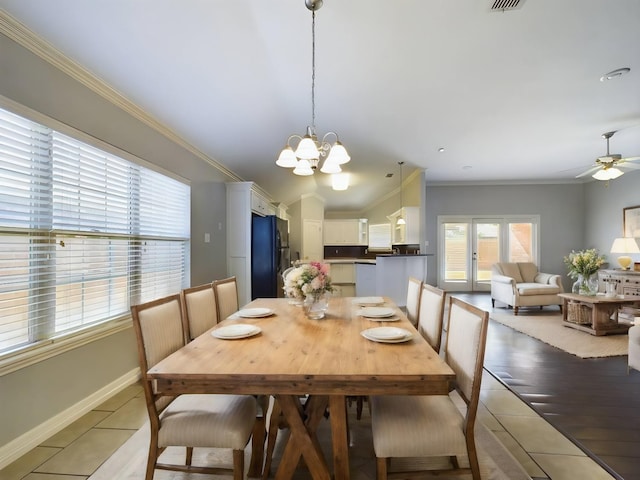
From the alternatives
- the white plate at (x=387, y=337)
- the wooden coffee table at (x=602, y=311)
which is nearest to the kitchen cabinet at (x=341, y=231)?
the wooden coffee table at (x=602, y=311)

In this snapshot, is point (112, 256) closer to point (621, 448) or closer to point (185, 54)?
point (185, 54)

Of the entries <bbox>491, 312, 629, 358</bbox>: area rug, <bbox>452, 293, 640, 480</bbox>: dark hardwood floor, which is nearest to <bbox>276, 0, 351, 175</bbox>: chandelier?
<bbox>452, 293, 640, 480</bbox>: dark hardwood floor

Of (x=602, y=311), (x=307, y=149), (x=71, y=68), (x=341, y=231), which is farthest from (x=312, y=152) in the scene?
(x=341, y=231)

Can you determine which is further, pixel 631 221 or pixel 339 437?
pixel 631 221

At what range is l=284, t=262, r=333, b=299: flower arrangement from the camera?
6.26 feet

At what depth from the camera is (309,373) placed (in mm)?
1176

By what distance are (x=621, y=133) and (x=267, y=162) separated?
16.2 ft

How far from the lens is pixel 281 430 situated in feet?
6.87

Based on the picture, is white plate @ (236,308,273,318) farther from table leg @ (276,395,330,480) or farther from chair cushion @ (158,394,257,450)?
table leg @ (276,395,330,480)

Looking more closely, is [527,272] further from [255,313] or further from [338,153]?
[255,313]

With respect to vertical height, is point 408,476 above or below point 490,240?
below

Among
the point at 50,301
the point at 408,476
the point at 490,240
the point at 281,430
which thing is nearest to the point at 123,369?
the point at 50,301

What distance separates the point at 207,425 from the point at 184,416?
0.13 m

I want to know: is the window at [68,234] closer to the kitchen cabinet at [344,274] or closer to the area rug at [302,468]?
the area rug at [302,468]
